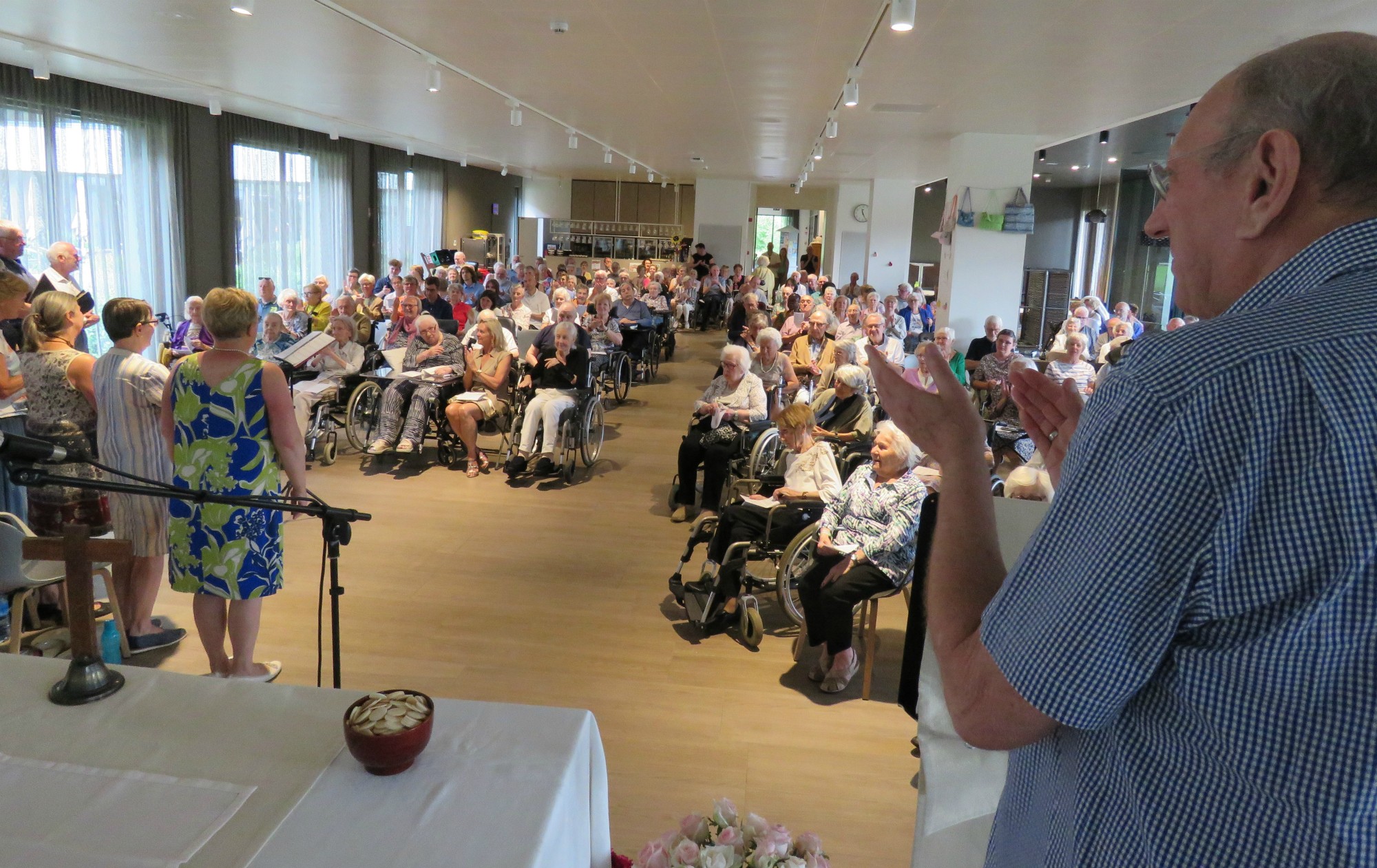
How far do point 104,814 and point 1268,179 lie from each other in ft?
5.05

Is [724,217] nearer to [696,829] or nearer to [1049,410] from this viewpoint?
[696,829]

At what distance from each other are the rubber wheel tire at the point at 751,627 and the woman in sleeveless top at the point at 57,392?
2855 millimetres

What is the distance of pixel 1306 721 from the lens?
67 centimetres

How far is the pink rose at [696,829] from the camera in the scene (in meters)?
1.57

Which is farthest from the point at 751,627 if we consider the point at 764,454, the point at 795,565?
the point at 764,454

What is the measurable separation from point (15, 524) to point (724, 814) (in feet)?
10.7

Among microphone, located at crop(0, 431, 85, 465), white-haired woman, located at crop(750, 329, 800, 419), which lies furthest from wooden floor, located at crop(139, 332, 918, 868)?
microphone, located at crop(0, 431, 85, 465)

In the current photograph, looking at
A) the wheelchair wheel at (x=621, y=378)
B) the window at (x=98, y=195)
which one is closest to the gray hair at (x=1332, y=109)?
the wheelchair wheel at (x=621, y=378)

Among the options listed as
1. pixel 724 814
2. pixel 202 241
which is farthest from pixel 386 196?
pixel 724 814

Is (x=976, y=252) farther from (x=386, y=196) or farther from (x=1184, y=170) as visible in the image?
(x=386, y=196)

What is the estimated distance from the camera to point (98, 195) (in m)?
10.4

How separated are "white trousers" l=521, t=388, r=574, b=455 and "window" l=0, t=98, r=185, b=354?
525 cm

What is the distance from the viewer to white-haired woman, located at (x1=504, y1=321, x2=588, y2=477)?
22.8ft

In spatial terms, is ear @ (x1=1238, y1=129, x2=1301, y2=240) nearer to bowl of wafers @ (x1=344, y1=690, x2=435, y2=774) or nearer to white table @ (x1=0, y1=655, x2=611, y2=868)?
white table @ (x1=0, y1=655, x2=611, y2=868)
